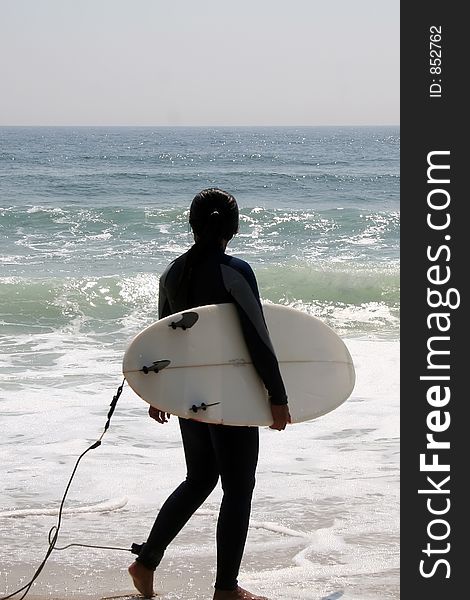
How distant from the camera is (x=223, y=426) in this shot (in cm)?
289

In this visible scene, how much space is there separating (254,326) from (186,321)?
0.25 m

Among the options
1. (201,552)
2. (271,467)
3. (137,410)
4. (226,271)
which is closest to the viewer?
(226,271)

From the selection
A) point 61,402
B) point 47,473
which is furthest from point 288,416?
point 61,402

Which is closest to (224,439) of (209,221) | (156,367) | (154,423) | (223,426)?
(223,426)

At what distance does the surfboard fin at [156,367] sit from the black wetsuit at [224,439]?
18cm

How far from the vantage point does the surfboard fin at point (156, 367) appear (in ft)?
9.79

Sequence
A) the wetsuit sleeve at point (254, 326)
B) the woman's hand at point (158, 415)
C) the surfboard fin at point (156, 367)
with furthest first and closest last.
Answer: the woman's hand at point (158, 415)
the surfboard fin at point (156, 367)
the wetsuit sleeve at point (254, 326)

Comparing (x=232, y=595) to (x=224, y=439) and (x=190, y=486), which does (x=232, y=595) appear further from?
(x=224, y=439)

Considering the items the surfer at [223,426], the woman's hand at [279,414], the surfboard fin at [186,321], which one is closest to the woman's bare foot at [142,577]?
the surfer at [223,426]

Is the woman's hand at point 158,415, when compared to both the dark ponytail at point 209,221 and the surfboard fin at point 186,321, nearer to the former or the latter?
the surfboard fin at point 186,321

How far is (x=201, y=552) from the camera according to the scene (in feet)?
12.2

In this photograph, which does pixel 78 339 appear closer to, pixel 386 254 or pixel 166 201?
pixel 386 254

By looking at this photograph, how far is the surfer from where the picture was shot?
2.87 m

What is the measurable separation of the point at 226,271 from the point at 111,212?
53.1 ft
